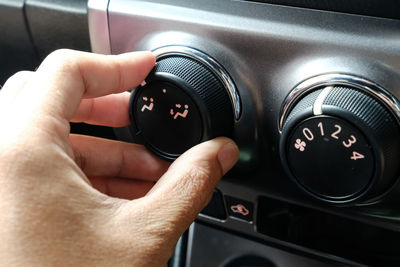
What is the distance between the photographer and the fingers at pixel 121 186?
23.1 inches

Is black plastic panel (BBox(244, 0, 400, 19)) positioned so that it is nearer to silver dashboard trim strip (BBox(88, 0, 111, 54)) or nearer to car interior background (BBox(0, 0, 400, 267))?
car interior background (BBox(0, 0, 400, 267))

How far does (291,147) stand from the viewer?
0.43 meters

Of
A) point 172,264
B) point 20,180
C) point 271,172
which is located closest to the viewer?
point 20,180

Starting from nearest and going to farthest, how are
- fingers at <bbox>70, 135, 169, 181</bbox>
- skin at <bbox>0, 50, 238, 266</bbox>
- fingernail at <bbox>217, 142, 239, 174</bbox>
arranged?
skin at <bbox>0, 50, 238, 266</bbox>
fingernail at <bbox>217, 142, 239, 174</bbox>
fingers at <bbox>70, 135, 169, 181</bbox>

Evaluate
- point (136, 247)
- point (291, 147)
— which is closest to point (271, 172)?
point (291, 147)

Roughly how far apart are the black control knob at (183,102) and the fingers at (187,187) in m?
0.02

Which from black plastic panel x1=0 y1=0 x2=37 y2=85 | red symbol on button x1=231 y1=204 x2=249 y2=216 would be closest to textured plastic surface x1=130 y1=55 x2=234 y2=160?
red symbol on button x1=231 y1=204 x2=249 y2=216

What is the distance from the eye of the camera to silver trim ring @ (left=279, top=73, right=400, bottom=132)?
39 cm

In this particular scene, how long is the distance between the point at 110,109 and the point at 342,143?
0.95 ft

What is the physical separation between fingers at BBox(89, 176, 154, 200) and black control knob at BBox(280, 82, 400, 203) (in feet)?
0.78

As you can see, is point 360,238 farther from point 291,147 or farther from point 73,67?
point 73,67

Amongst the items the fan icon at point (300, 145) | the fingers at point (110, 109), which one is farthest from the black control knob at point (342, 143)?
the fingers at point (110, 109)

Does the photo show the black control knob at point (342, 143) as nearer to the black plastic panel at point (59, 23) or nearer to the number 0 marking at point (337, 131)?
the number 0 marking at point (337, 131)

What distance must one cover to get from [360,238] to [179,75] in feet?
0.98
